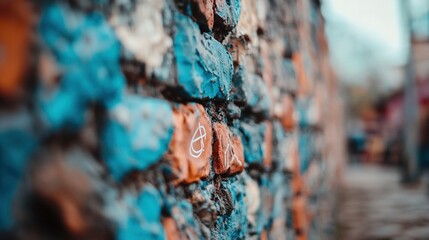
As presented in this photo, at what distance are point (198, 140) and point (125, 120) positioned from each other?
0.81 feet

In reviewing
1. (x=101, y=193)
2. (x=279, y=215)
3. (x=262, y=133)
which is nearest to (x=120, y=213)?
(x=101, y=193)

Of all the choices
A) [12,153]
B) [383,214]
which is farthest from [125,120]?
[383,214]

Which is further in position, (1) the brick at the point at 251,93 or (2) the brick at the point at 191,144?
(1) the brick at the point at 251,93

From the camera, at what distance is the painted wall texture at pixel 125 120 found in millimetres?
388

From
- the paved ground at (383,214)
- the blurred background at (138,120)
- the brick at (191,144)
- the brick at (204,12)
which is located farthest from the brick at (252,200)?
the paved ground at (383,214)

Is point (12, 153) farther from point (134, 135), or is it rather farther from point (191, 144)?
point (191, 144)

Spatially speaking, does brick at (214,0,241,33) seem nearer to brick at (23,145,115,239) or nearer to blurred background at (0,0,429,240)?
blurred background at (0,0,429,240)

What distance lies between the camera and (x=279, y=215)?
1374 mm

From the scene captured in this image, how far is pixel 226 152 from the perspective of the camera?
33.7 inches

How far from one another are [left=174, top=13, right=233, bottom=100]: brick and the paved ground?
245cm

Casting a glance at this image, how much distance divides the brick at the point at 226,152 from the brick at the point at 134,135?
0.81 ft

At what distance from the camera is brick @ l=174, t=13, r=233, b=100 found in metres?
0.64

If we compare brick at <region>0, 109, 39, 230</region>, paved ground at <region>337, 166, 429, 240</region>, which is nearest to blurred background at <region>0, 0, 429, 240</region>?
brick at <region>0, 109, 39, 230</region>

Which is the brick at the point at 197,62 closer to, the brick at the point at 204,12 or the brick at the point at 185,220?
the brick at the point at 204,12
